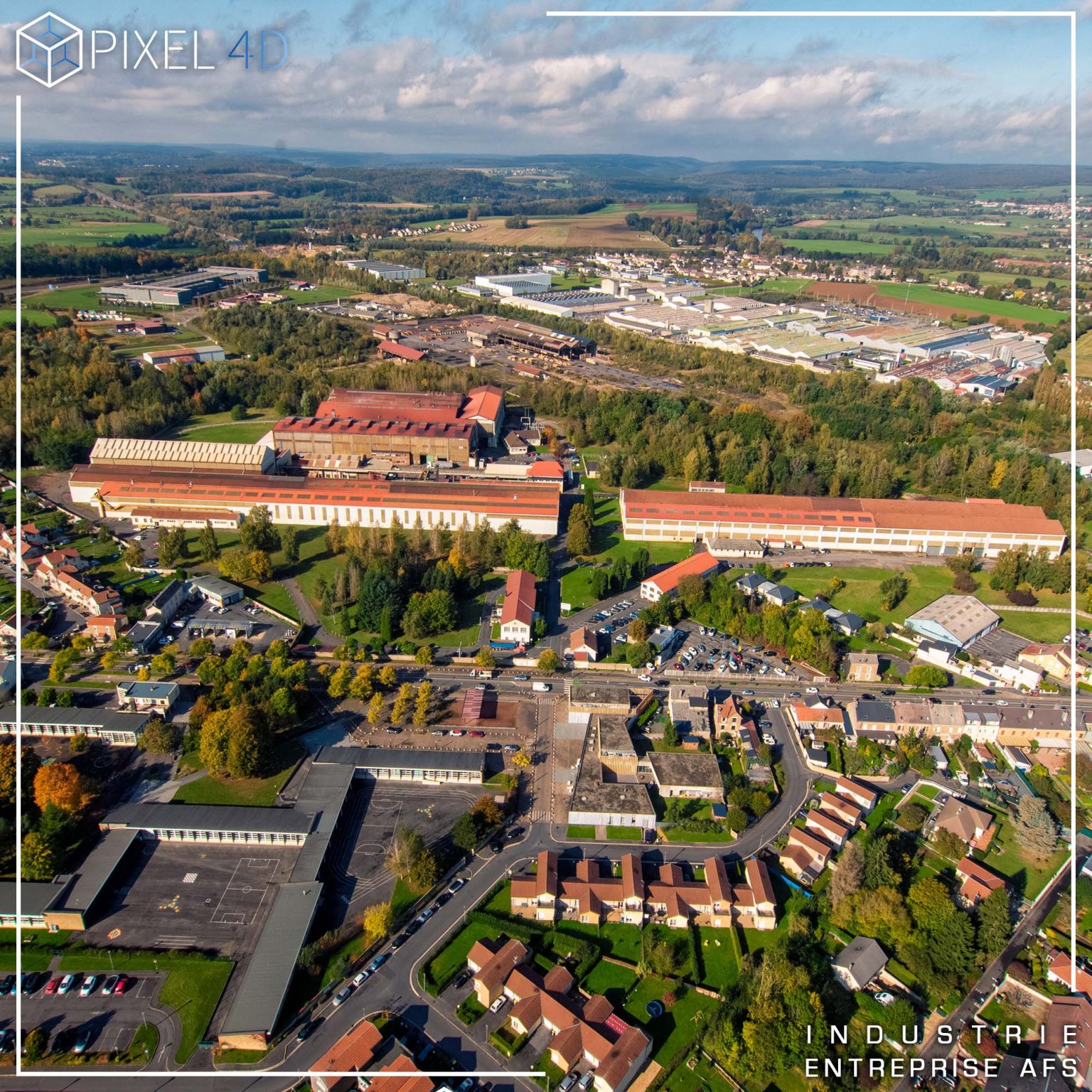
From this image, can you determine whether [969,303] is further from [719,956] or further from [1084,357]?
[719,956]

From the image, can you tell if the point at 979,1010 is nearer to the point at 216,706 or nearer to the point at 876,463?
the point at 216,706

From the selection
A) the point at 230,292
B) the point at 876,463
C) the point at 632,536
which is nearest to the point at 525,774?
the point at 632,536

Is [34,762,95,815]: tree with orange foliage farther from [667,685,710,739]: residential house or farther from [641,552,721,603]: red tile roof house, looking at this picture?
[641,552,721,603]: red tile roof house

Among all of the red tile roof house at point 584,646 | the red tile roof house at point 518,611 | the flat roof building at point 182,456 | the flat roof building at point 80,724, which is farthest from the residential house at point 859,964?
the flat roof building at point 182,456

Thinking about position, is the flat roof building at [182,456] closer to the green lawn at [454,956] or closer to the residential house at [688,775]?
the residential house at [688,775]

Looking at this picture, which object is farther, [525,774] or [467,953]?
[525,774]

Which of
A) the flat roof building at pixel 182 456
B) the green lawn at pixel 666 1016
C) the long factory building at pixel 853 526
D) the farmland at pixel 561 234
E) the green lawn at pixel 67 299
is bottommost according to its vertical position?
the green lawn at pixel 666 1016

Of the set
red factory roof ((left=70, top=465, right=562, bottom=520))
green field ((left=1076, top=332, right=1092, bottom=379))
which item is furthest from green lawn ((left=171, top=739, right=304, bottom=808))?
green field ((left=1076, top=332, right=1092, bottom=379))

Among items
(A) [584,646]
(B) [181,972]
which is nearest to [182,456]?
(A) [584,646]
